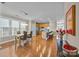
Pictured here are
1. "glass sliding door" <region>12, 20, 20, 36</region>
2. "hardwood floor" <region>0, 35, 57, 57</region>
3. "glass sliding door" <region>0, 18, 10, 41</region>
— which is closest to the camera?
"hardwood floor" <region>0, 35, 57, 57</region>

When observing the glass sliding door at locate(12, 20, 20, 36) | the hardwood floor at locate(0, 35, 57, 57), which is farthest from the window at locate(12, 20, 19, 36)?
the hardwood floor at locate(0, 35, 57, 57)

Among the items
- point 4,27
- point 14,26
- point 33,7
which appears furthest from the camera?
point 14,26

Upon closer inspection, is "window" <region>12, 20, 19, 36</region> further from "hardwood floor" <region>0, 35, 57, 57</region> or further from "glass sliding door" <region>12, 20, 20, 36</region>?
"hardwood floor" <region>0, 35, 57, 57</region>

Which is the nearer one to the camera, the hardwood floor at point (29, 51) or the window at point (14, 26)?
the hardwood floor at point (29, 51)

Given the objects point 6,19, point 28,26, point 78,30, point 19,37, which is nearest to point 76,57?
point 78,30

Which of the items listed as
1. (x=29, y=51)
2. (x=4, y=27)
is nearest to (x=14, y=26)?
(x=4, y=27)

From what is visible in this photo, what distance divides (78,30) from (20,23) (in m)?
8.33

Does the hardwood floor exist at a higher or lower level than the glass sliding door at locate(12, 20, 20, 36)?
lower

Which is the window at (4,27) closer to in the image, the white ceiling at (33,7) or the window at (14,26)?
the window at (14,26)

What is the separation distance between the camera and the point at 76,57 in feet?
4.04

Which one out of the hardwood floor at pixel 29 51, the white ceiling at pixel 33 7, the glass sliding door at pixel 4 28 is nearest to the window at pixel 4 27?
the glass sliding door at pixel 4 28

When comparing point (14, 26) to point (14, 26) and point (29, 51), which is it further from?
point (29, 51)

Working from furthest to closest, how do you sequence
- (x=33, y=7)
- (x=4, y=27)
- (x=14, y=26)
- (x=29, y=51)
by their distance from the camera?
(x=14, y=26)
(x=4, y=27)
(x=33, y=7)
(x=29, y=51)

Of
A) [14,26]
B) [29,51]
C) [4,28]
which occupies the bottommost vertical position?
[29,51]
